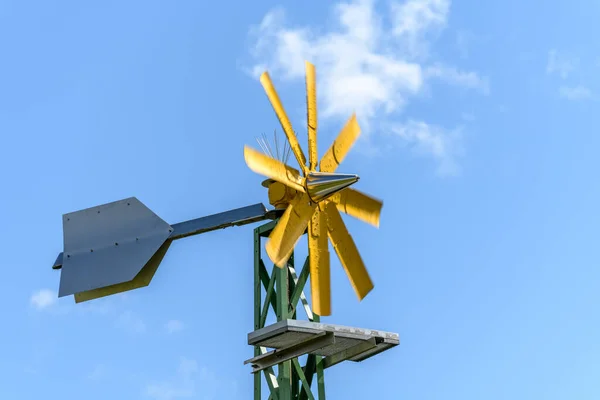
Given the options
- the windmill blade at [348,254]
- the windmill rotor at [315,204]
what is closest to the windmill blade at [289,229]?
the windmill rotor at [315,204]

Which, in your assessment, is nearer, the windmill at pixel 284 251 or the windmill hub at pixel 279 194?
the windmill at pixel 284 251

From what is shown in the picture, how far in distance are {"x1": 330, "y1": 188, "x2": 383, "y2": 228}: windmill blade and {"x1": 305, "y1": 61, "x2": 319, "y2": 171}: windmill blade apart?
83 cm

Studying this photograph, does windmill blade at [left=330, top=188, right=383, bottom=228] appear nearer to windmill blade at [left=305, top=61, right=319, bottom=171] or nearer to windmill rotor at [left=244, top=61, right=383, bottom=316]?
windmill rotor at [left=244, top=61, right=383, bottom=316]

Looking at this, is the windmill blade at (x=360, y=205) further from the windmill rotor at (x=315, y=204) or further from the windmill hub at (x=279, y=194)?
the windmill hub at (x=279, y=194)

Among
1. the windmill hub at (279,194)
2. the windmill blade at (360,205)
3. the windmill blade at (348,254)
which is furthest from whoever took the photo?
the windmill blade at (360,205)

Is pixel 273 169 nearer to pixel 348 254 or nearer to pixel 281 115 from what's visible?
pixel 281 115

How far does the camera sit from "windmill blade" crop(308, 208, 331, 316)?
16391mm

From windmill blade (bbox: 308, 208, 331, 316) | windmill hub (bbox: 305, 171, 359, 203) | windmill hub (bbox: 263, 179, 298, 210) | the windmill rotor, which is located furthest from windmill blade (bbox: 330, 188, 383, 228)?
windmill hub (bbox: 263, 179, 298, 210)

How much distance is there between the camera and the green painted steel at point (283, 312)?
54.1 feet

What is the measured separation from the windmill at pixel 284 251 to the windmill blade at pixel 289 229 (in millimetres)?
16

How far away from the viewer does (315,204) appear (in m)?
16.9

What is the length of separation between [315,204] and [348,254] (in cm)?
103

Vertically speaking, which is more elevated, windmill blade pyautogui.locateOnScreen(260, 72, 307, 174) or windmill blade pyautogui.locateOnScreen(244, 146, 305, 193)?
windmill blade pyautogui.locateOnScreen(260, 72, 307, 174)

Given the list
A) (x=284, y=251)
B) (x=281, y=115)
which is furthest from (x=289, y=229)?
(x=281, y=115)
